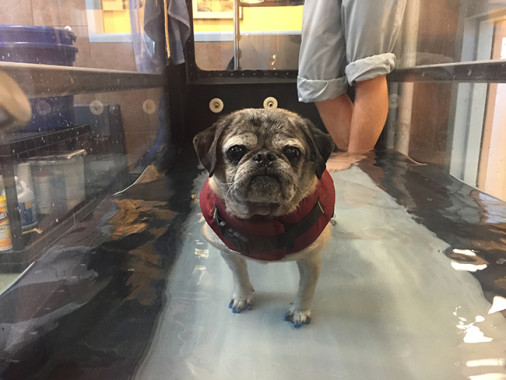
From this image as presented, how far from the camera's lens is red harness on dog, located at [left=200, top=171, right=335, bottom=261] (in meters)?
1.15

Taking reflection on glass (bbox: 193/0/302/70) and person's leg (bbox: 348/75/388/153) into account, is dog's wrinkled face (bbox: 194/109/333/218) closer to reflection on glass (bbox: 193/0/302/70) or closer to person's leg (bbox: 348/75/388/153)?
person's leg (bbox: 348/75/388/153)

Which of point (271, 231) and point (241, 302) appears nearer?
point (271, 231)

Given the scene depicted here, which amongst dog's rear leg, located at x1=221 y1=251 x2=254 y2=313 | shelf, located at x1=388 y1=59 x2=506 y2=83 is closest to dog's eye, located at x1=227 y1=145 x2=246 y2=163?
dog's rear leg, located at x1=221 y1=251 x2=254 y2=313

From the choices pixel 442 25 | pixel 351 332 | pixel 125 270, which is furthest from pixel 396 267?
pixel 442 25

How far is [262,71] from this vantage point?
3.57 metres

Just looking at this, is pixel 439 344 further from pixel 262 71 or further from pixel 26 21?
pixel 262 71

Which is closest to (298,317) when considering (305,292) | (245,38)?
(305,292)

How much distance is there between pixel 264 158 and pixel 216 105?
268 cm

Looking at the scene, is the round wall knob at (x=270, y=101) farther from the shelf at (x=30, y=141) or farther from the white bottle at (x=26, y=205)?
the white bottle at (x=26, y=205)

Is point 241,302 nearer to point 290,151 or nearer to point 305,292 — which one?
point 305,292

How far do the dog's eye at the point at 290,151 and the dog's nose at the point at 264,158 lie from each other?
0.05 metres

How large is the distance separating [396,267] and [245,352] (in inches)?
27.1

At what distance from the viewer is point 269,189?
106 cm

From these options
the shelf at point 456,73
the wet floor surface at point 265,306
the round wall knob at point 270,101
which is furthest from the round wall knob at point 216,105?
the wet floor surface at point 265,306
